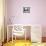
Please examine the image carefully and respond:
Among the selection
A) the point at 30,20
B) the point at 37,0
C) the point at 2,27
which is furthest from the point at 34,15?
the point at 2,27

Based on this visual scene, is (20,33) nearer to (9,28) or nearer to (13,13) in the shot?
(9,28)

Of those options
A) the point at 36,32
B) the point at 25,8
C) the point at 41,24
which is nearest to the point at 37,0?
the point at 25,8

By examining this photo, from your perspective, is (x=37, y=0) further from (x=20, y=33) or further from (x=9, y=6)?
(x=20, y=33)

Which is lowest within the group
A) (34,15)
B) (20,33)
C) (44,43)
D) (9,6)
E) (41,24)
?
(44,43)

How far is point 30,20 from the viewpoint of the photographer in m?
2.58

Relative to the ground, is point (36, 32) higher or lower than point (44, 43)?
higher

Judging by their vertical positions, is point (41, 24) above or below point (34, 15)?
below

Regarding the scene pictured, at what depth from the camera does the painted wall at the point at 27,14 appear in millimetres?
2572

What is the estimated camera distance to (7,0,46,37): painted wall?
8.44ft

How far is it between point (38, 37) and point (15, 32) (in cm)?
46

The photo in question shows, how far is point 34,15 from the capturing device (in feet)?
8.46

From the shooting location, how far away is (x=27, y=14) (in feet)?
8.47

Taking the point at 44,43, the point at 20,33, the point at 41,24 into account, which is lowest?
the point at 44,43

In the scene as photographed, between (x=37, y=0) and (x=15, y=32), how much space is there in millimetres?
773
